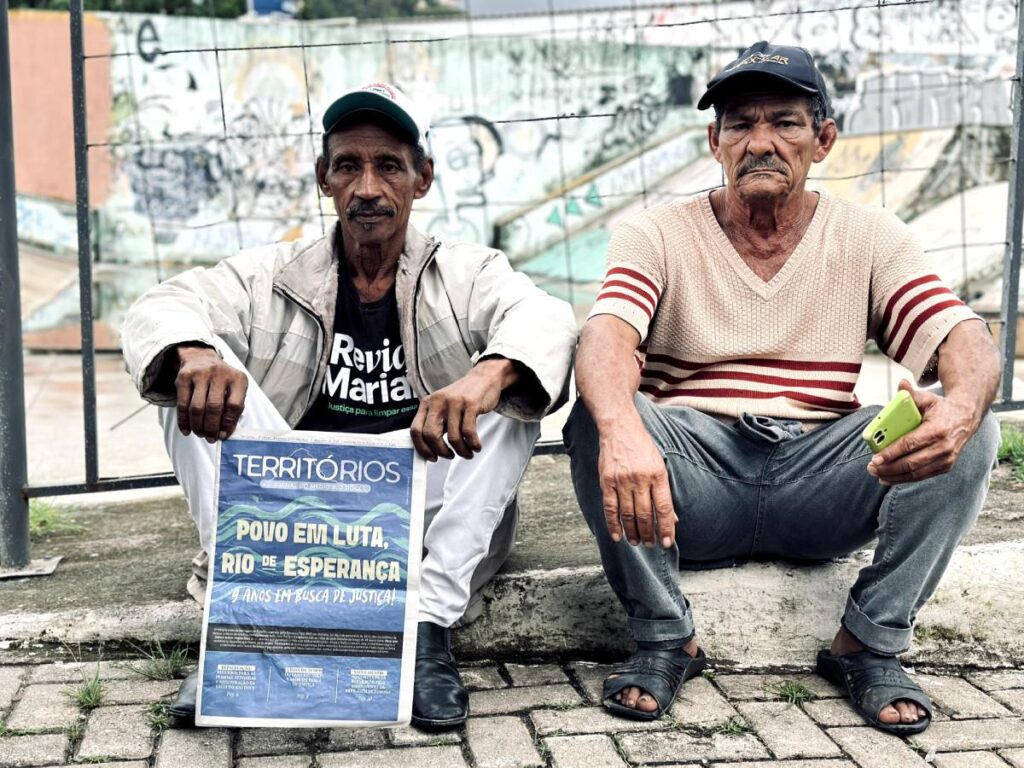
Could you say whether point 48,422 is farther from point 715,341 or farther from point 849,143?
point 849,143

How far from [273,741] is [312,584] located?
39cm

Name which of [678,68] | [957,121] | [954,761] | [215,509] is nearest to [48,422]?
[215,509]

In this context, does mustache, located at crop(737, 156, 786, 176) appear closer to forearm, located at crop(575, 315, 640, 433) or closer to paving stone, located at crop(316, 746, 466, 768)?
forearm, located at crop(575, 315, 640, 433)

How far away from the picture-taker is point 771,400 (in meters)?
2.85

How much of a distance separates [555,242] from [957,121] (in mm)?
4128

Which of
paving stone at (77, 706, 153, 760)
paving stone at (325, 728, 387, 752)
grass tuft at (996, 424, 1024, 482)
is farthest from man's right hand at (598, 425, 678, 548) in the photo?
grass tuft at (996, 424, 1024, 482)

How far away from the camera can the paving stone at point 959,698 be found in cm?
271

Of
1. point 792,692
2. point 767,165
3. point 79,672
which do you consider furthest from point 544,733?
point 767,165

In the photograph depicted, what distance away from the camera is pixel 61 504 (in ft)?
13.9

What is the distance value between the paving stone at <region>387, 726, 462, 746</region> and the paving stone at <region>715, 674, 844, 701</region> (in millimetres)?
722

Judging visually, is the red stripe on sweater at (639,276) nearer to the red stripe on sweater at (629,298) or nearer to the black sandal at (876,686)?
the red stripe on sweater at (629,298)

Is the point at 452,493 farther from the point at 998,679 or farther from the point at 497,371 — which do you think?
the point at 998,679

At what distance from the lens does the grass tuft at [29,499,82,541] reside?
12.6ft

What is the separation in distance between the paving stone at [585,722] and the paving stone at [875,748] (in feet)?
1.29
